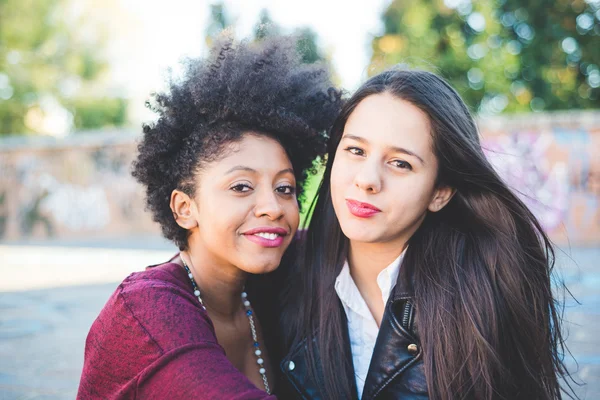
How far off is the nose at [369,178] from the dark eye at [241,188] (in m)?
0.49

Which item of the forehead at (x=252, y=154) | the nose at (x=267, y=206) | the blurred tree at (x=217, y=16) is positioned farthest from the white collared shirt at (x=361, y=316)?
the blurred tree at (x=217, y=16)

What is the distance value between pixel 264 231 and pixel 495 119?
468 inches

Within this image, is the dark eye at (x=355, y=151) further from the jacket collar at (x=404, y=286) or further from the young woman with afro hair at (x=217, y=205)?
the jacket collar at (x=404, y=286)

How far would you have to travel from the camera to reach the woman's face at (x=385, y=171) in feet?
8.13

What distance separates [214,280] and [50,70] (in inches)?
968

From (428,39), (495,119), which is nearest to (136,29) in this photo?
(428,39)

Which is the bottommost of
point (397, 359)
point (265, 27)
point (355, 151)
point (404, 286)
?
point (397, 359)

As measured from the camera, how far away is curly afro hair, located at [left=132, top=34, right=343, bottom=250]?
250 centimetres

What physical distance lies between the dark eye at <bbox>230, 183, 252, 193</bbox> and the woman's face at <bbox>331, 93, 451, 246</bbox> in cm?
46

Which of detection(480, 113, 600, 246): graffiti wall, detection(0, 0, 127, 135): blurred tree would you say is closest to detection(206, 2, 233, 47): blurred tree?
detection(0, 0, 127, 135): blurred tree

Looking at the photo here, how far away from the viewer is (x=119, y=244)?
14.2 meters

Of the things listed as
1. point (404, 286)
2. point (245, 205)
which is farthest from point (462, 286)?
point (245, 205)

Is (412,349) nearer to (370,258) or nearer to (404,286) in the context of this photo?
(404,286)

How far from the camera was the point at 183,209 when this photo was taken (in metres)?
2.61
